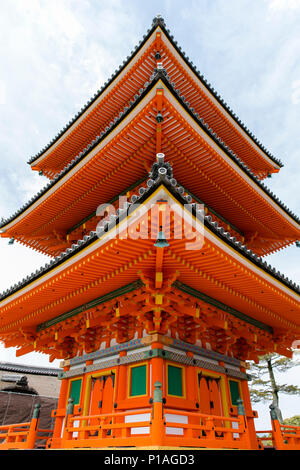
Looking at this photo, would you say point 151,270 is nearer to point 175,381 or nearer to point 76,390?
point 175,381

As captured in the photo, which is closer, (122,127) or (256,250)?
(122,127)

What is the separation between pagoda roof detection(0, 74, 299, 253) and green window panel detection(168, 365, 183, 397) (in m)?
5.93

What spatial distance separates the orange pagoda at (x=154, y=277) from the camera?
22.1ft

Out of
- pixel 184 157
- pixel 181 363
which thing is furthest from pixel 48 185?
pixel 181 363

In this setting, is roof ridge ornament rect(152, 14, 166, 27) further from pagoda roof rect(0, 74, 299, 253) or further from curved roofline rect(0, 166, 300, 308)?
curved roofline rect(0, 166, 300, 308)

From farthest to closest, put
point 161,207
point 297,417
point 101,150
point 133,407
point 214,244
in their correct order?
1. point 297,417
2. point 101,150
3. point 133,407
4. point 214,244
5. point 161,207

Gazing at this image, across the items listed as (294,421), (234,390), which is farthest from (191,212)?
(294,421)

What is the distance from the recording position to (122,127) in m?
8.95

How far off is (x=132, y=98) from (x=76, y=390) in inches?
425

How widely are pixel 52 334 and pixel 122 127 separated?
286 inches

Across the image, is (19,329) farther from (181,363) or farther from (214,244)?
(214,244)

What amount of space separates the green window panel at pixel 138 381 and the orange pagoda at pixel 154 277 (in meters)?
0.04

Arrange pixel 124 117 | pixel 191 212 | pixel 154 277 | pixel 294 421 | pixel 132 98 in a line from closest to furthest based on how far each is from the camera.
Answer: pixel 191 212 → pixel 154 277 → pixel 124 117 → pixel 132 98 → pixel 294 421

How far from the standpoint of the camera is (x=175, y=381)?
26.2ft
